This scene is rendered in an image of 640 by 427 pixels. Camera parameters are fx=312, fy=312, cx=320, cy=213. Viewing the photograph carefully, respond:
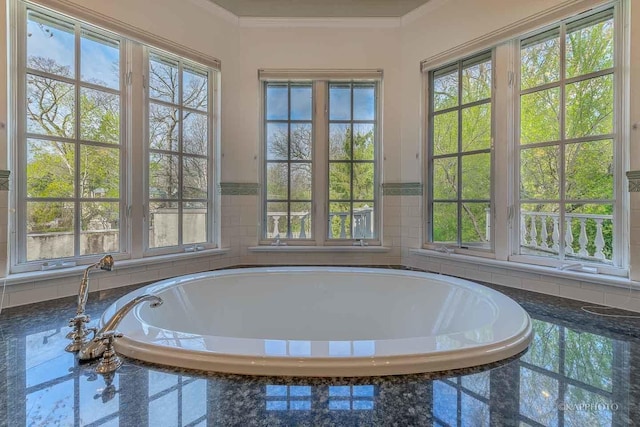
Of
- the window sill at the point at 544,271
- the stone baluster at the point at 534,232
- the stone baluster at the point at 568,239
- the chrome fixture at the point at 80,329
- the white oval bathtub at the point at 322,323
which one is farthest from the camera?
the stone baluster at the point at 534,232

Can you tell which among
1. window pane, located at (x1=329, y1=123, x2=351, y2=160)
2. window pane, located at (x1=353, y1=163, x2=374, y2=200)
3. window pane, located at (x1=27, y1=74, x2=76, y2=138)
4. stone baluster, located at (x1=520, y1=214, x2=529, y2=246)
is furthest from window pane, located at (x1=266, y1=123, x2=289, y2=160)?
stone baluster, located at (x1=520, y1=214, x2=529, y2=246)

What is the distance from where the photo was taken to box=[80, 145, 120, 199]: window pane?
6.32ft

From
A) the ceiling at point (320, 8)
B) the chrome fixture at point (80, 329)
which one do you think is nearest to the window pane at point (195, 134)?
the ceiling at point (320, 8)

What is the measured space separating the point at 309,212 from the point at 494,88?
1636 mm

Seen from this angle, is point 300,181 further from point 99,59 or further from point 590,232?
point 590,232

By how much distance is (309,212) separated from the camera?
8.82 feet

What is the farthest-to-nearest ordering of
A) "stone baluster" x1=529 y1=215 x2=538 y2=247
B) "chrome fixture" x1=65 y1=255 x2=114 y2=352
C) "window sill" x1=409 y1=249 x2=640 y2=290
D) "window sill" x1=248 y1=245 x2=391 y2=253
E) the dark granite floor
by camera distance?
1. "window sill" x1=248 y1=245 x2=391 y2=253
2. "stone baluster" x1=529 y1=215 x2=538 y2=247
3. "window sill" x1=409 y1=249 x2=640 y2=290
4. "chrome fixture" x1=65 y1=255 x2=114 y2=352
5. the dark granite floor

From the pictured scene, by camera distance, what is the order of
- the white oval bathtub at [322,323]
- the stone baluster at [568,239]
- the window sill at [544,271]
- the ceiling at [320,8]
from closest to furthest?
1. the white oval bathtub at [322,323]
2. the window sill at [544,271]
3. the stone baluster at [568,239]
4. the ceiling at [320,8]

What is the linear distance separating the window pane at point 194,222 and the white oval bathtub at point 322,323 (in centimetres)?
57

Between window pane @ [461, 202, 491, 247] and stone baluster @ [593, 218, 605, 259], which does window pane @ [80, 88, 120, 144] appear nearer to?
window pane @ [461, 202, 491, 247]

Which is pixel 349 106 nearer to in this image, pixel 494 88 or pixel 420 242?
pixel 494 88

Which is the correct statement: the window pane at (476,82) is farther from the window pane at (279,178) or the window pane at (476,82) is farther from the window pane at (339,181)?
the window pane at (279,178)

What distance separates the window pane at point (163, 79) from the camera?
87.2 inches

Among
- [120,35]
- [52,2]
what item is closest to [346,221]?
[120,35]
